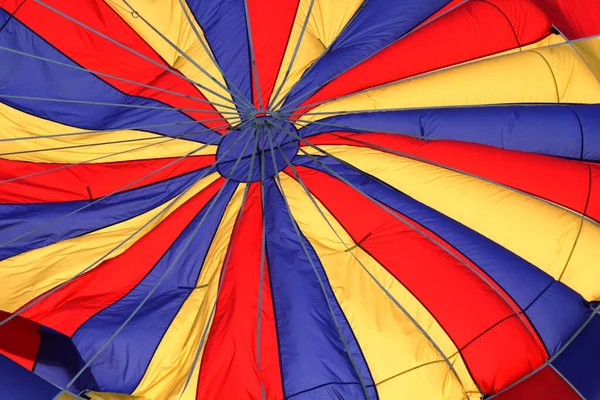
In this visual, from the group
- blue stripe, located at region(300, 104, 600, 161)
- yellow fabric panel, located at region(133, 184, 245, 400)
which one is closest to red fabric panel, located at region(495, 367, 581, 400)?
blue stripe, located at region(300, 104, 600, 161)

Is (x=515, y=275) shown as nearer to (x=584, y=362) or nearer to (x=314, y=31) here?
(x=584, y=362)

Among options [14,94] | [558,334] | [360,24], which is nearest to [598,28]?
[360,24]

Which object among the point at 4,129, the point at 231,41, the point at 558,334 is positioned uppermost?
the point at 231,41

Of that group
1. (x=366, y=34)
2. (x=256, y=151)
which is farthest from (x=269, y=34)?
(x=256, y=151)

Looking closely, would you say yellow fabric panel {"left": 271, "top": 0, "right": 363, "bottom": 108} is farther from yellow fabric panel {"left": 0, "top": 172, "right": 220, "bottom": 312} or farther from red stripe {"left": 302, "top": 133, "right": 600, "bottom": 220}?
yellow fabric panel {"left": 0, "top": 172, "right": 220, "bottom": 312}

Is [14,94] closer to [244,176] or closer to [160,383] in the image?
[244,176]
